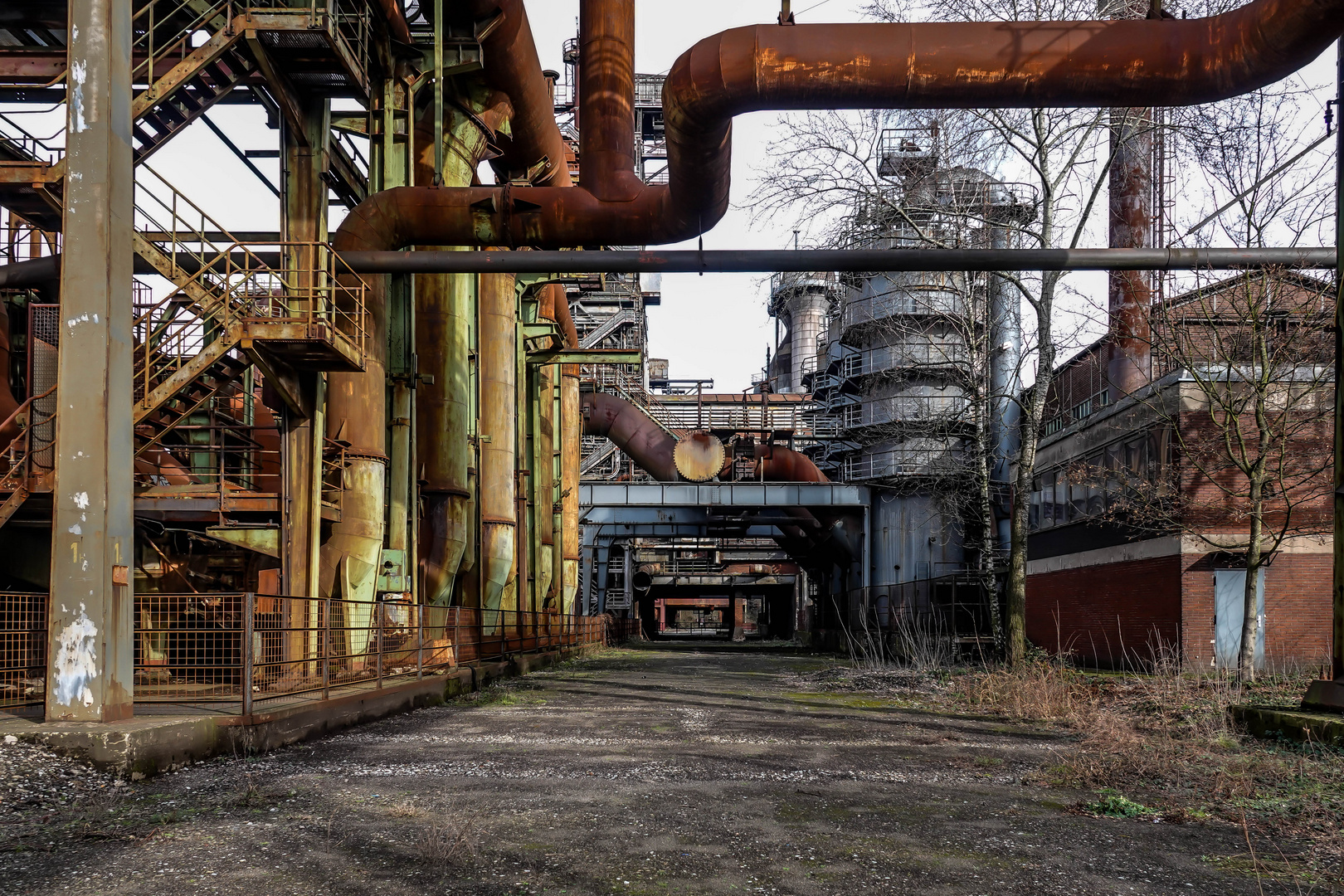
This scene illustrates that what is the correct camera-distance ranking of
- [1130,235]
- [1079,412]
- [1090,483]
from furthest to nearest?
1. [1079,412]
2. [1130,235]
3. [1090,483]

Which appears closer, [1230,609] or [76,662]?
[76,662]

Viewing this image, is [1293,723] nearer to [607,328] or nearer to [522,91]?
[522,91]

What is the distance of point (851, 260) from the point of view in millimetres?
11484

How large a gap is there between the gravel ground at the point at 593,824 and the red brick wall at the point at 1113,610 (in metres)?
9.78

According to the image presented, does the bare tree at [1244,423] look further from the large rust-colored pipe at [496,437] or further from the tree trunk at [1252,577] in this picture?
the large rust-colored pipe at [496,437]

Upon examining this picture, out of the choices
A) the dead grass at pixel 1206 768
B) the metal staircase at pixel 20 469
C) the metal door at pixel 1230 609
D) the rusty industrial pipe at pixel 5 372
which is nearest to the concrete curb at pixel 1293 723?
the dead grass at pixel 1206 768

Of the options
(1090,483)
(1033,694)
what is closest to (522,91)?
(1033,694)

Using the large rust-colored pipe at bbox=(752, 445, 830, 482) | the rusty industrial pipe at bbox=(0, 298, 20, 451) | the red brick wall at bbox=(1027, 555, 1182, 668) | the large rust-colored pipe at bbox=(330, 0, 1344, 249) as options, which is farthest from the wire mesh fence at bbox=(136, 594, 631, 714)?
the large rust-colored pipe at bbox=(752, 445, 830, 482)

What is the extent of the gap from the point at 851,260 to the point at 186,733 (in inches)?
301

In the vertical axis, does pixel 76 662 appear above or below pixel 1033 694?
above

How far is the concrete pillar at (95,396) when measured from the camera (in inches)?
292

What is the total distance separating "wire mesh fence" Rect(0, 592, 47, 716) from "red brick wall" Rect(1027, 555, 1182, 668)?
13.3 meters

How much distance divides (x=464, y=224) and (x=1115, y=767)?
9.47 meters

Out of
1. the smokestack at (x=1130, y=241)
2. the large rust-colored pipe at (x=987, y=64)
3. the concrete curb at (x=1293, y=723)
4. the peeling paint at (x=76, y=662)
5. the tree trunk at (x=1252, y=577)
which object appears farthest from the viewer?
the smokestack at (x=1130, y=241)
